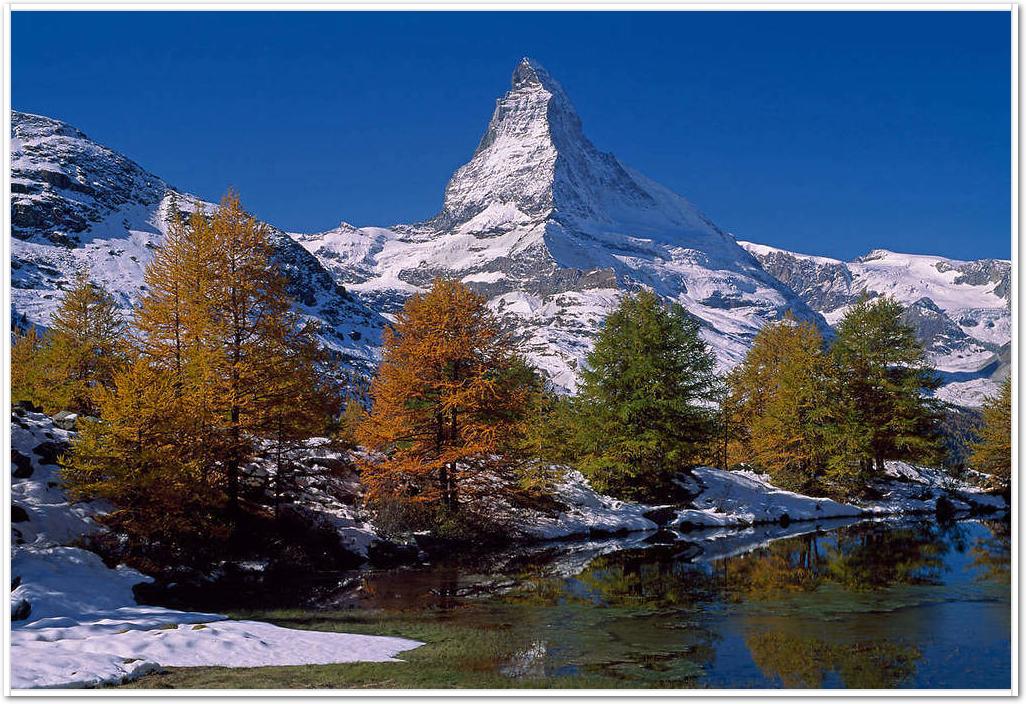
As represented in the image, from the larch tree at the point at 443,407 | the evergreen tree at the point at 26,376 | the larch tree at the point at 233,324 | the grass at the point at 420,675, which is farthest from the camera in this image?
the evergreen tree at the point at 26,376

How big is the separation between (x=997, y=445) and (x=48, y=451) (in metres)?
50.5

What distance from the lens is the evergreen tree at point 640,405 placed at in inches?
1548

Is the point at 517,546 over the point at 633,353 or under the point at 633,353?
under

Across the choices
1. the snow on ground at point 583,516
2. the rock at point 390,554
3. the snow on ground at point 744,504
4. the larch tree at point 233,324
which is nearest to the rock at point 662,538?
the snow on ground at point 583,516

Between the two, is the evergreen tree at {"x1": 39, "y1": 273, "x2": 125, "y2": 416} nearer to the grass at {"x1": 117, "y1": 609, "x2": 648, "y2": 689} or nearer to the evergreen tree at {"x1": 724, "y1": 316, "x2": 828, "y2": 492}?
the grass at {"x1": 117, "y1": 609, "x2": 648, "y2": 689}

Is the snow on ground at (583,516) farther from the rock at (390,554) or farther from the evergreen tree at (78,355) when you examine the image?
the evergreen tree at (78,355)

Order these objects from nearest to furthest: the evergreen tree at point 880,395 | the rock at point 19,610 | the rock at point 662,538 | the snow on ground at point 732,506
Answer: the rock at point 19,610, the rock at point 662,538, the snow on ground at point 732,506, the evergreen tree at point 880,395

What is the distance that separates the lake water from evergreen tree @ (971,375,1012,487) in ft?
62.8

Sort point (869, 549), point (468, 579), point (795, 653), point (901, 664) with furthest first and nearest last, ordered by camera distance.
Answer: point (869, 549)
point (468, 579)
point (795, 653)
point (901, 664)

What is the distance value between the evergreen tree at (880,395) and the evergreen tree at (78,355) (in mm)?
38536

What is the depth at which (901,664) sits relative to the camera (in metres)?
12.5

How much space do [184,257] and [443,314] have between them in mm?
10135

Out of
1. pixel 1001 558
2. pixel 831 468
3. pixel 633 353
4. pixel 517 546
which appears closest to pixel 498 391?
pixel 517 546

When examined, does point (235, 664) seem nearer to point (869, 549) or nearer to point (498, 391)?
point (498, 391)
